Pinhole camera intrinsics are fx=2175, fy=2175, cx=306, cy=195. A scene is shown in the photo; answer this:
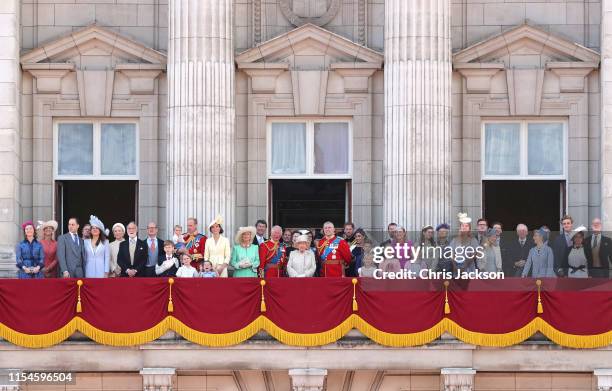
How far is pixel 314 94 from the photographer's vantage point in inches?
2266

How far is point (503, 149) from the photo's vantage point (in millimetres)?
57875

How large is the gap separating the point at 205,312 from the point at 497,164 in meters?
11.2

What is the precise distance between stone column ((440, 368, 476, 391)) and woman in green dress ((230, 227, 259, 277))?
16.9 feet

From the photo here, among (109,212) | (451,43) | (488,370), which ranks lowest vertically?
(488,370)

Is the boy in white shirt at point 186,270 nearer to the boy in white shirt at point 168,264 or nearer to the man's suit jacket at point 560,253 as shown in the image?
the boy in white shirt at point 168,264

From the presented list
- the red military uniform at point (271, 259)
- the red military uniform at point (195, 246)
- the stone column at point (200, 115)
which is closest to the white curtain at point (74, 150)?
the stone column at point (200, 115)

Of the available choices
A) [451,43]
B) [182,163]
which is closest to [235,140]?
[182,163]

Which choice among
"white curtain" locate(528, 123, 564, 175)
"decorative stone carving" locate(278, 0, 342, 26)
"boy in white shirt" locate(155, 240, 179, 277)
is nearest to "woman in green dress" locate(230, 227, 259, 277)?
"boy in white shirt" locate(155, 240, 179, 277)

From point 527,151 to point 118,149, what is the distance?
1089 centimetres

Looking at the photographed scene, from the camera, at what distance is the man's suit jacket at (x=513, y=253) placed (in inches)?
1998

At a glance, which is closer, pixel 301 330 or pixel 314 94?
pixel 301 330

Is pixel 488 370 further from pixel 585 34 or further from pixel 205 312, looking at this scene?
pixel 585 34

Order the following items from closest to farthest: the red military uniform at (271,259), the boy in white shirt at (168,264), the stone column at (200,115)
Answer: the boy in white shirt at (168,264) < the red military uniform at (271,259) < the stone column at (200,115)

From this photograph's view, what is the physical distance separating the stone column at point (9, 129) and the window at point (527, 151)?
1232 cm
